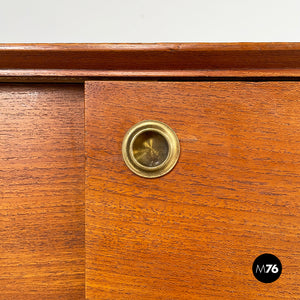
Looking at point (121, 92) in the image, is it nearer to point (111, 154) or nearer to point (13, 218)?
point (111, 154)

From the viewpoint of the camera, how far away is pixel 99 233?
18.2 inches

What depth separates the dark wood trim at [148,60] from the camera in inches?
17.2

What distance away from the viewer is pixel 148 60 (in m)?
0.45

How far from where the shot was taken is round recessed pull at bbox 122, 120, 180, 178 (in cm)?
46

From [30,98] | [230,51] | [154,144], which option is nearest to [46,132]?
[30,98]

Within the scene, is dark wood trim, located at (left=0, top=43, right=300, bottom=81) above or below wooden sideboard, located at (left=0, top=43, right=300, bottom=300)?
above

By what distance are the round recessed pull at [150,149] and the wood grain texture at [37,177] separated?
9 cm

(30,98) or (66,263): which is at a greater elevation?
(30,98)

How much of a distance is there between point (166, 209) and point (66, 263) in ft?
0.59

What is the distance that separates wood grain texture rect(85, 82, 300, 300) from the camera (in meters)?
0.46

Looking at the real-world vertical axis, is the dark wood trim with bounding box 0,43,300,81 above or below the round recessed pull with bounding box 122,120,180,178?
above

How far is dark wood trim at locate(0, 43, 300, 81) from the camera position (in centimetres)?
44

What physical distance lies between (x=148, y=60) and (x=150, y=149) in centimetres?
12

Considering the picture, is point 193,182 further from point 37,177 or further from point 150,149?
point 37,177
